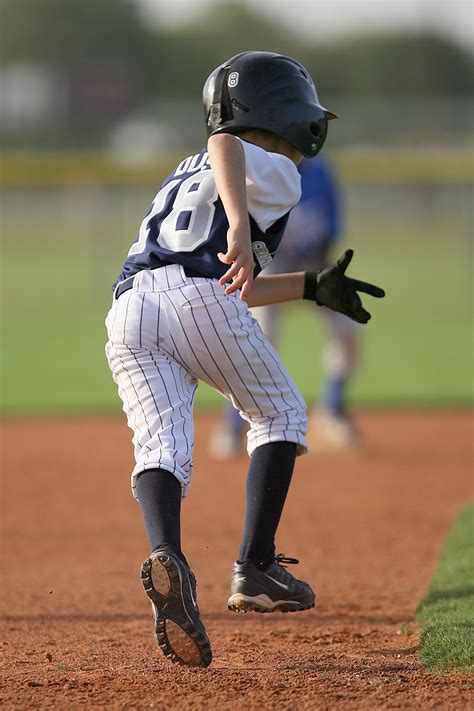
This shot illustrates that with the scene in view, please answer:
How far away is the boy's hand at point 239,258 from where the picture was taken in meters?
2.87

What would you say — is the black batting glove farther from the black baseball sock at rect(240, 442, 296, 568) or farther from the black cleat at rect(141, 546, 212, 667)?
the black cleat at rect(141, 546, 212, 667)

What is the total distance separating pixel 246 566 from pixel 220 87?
4.37ft

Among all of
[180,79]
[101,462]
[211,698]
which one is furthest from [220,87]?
[180,79]

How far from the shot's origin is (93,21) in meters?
63.5

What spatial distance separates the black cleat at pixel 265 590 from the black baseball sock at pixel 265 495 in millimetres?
32

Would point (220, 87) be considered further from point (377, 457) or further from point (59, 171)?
point (59, 171)

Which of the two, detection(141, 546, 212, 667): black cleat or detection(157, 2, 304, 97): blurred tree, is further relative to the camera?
detection(157, 2, 304, 97): blurred tree

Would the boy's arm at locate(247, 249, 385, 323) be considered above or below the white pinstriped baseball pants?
above

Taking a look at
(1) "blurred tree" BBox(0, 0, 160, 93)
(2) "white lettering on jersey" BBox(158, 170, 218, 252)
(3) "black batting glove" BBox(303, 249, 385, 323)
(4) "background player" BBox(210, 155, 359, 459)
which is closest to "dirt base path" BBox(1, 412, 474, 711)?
(4) "background player" BBox(210, 155, 359, 459)

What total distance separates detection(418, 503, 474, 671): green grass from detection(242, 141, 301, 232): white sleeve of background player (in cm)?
123

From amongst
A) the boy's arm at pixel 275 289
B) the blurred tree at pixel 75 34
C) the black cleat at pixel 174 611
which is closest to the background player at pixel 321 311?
the boy's arm at pixel 275 289

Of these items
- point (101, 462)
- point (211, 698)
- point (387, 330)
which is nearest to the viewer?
point (211, 698)

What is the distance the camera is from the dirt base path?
271 cm

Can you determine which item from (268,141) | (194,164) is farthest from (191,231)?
(268,141)
